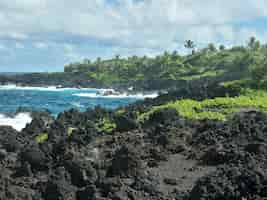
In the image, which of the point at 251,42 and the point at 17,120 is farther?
the point at 251,42

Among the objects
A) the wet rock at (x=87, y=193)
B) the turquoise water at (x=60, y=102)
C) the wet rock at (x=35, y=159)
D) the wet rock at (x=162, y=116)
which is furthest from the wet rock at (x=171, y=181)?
the turquoise water at (x=60, y=102)

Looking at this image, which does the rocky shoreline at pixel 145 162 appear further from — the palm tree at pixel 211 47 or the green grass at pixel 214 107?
the palm tree at pixel 211 47

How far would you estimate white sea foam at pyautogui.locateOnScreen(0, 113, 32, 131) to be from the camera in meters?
39.5

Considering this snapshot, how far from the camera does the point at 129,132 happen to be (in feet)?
73.8

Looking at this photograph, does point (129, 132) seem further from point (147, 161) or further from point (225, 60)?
point (225, 60)

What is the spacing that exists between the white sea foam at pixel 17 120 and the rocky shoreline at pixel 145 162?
13.9m

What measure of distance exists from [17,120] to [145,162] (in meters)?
25.8

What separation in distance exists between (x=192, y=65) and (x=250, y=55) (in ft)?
102

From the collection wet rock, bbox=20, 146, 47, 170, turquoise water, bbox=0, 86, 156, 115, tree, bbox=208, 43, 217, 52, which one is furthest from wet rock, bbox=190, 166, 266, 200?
tree, bbox=208, 43, 217, 52

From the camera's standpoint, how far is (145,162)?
56.5ft

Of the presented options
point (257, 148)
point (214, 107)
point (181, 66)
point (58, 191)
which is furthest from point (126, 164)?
point (181, 66)

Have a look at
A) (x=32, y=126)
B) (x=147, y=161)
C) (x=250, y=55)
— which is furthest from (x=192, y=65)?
(x=147, y=161)

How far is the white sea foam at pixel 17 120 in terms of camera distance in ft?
130

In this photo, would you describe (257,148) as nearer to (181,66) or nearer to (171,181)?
(171,181)
